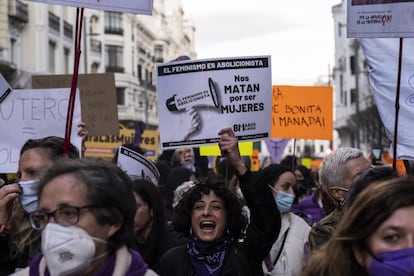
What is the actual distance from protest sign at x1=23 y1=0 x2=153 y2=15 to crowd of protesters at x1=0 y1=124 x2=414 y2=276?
75cm

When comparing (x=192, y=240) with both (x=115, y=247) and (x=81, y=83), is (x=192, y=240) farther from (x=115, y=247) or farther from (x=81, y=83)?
(x=81, y=83)

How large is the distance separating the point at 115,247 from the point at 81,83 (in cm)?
462

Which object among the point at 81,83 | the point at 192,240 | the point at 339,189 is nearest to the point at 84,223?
the point at 192,240

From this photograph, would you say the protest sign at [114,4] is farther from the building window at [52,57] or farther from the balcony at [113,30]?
the balcony at [113,30]

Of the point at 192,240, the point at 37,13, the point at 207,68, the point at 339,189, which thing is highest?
the point at 37,13

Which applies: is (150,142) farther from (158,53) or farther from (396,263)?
(158,53)

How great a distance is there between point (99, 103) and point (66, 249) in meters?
4.57

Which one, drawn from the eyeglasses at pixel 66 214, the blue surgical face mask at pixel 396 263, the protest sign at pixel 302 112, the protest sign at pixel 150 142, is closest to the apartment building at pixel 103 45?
the protest sign at pixel 150 142

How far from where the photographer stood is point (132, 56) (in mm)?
70375

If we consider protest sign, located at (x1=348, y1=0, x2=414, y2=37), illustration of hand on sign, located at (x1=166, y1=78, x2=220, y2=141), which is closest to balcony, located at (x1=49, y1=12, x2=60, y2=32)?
illustration of hand on sign, located at (x1=166, y1=78, x2=220, y2=141)

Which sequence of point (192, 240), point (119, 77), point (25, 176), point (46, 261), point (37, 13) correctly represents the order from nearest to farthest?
point (46, 261)
point (25, 176)
point (192, 240)
point (37, 13)
point (119, 77)

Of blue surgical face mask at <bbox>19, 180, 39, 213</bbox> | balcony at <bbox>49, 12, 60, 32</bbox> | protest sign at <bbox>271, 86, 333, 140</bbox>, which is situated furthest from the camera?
balcony at <bbox>49, 12, 60, 32</bbox>

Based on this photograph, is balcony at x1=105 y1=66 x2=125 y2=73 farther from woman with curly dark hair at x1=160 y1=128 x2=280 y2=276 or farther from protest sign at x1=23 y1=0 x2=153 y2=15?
woman with curly dark hair at x1=160 y1=128 x2=280 y2=276

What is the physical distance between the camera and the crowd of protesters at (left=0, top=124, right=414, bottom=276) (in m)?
2.53
